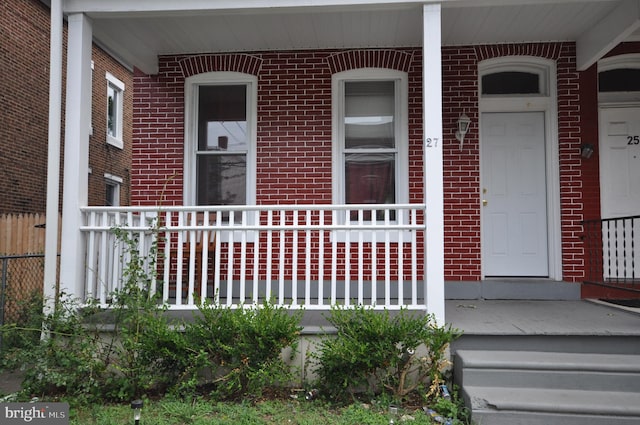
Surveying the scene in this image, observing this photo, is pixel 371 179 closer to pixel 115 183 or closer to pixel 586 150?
pixel 586 150

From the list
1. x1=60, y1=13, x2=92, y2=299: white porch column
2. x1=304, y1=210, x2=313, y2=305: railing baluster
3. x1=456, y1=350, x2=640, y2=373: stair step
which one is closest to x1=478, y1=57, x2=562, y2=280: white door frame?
x1=456, y1=350, x2=640, y2=373: stair step

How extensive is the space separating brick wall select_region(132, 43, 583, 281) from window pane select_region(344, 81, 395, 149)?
0.85 feet

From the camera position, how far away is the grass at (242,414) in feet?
10.7

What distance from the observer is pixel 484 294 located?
546 centimetres

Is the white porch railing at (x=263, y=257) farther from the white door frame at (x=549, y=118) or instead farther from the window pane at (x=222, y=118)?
the white door frame at (x=549, y=118)

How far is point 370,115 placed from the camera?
5.81 meters

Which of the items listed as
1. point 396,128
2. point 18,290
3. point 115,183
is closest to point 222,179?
point 396,128

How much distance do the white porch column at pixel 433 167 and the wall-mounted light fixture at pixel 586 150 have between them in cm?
255

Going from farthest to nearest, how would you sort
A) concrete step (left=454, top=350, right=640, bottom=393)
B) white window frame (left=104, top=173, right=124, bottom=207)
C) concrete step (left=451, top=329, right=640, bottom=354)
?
white window frame (left=104, top=173, right=124, bottom=207)
concrete step (left=451, top=329, right=640, bottom=354)
concrete step (left=454, top=350, right=640, bottom=393)

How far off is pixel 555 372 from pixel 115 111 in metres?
12.5

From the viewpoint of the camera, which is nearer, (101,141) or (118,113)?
(101,141)

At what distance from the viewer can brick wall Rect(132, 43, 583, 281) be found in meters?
5.54

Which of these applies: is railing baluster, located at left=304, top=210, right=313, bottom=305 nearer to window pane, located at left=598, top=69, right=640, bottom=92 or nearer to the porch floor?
the porch floor

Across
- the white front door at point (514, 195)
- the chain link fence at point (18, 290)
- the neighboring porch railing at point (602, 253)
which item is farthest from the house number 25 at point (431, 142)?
the chain link fence at point (18, 290)
